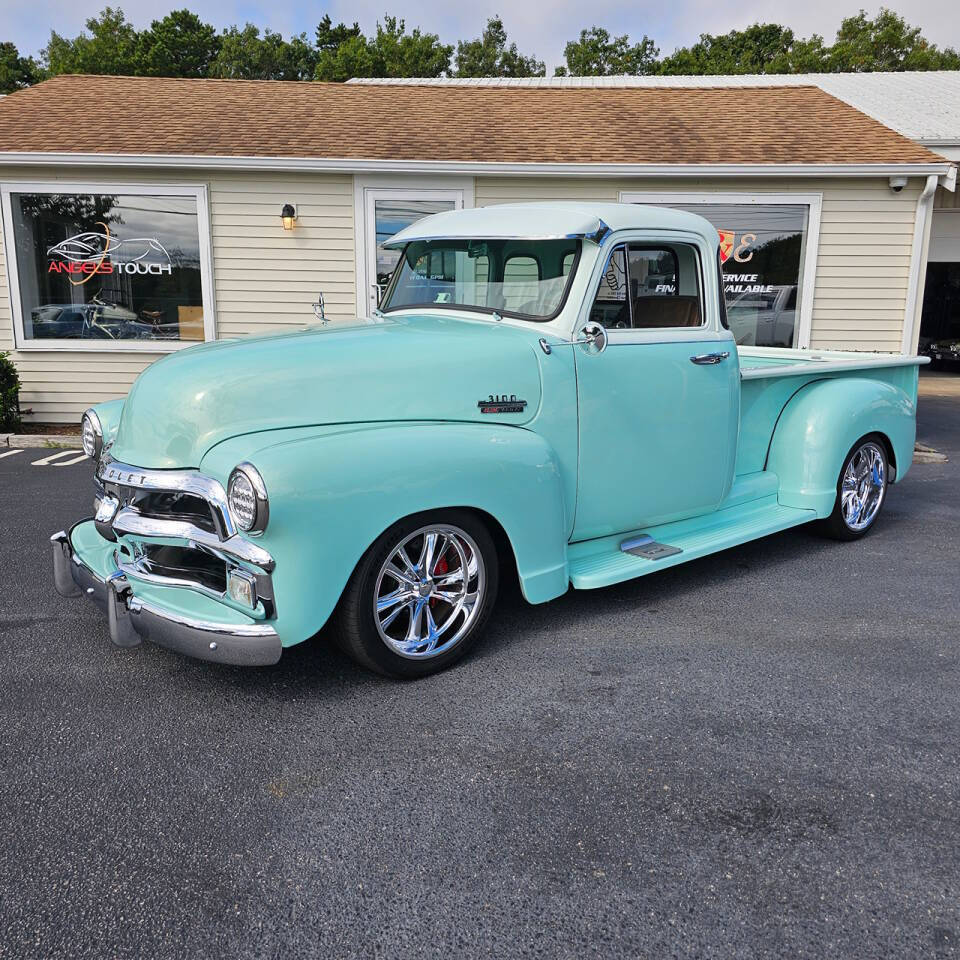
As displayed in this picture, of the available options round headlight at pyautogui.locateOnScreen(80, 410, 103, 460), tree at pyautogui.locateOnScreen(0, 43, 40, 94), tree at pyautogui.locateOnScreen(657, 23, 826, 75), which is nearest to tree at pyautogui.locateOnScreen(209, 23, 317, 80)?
tree at pyautogui.locateOnScreen(0, 43, 40, 94)

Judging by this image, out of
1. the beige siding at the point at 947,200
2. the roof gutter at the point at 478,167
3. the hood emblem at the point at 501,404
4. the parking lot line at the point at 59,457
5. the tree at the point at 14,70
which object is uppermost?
the tree at the point at 14,70

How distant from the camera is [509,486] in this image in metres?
3.45

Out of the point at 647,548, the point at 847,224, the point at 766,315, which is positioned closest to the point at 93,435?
the point at 647,548

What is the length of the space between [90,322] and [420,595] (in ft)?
27.4

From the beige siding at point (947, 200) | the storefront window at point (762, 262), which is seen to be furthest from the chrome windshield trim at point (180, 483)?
the beige siding at point (947, 200)

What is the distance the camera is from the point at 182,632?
297cm

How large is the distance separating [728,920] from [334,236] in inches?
356

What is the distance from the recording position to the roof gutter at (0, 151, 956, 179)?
937 centimetres

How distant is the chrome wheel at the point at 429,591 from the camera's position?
3311 mm

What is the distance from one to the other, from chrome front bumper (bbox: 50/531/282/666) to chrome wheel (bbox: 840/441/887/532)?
391 cm

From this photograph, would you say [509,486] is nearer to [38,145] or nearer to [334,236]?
[334,236]

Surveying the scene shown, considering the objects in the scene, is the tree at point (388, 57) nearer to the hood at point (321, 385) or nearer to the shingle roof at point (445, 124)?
the shingle roof at point (445, 124)

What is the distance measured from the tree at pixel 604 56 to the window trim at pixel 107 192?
44.6m

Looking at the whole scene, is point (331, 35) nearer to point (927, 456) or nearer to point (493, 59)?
point (493, 59)
